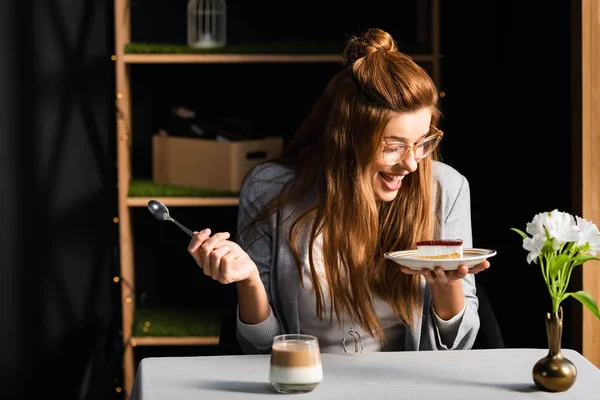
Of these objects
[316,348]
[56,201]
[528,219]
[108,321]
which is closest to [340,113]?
[316,348]

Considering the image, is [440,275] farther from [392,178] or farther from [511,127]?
[511,127]

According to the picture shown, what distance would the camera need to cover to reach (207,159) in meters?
2.82

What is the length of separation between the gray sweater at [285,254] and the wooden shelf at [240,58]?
Answer: 0.76 metres

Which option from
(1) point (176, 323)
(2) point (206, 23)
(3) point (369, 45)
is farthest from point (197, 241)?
(2) point (206, 23)

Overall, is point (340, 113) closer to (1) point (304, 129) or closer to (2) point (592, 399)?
(1) point (304, 129)

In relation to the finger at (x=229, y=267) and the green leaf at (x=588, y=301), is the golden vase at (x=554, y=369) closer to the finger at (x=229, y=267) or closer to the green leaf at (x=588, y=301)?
the green leaf at (x=588, y=301)

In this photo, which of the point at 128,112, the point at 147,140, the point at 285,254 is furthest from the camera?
the point at 147,140

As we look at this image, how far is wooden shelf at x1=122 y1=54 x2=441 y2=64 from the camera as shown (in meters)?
2.72

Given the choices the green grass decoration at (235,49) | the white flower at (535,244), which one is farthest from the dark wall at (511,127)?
the white flower at (535,244)

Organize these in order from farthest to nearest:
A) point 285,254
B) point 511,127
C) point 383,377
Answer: point 511,127 < point 285,254 < point 383,377

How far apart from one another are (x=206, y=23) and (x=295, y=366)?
1.80 m

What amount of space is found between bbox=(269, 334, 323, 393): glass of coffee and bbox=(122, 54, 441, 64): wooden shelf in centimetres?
148

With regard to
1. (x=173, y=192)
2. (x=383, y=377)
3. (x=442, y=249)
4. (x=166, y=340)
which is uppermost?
(x=173, y=192)

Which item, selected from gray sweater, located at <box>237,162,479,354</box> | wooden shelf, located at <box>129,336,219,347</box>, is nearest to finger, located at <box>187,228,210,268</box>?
gray sweater, located at <box>237,162,479,354</box>
